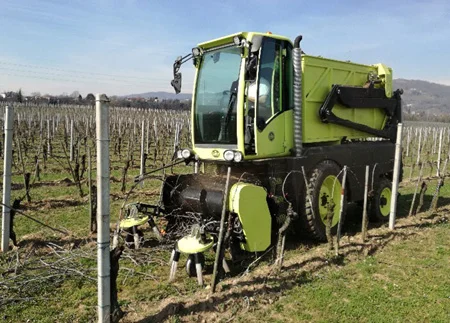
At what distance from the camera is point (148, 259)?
513cm

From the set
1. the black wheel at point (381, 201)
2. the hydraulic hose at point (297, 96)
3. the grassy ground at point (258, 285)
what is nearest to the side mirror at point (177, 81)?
the hydraulic hose at point (297, 96)

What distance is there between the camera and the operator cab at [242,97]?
17.0 feet


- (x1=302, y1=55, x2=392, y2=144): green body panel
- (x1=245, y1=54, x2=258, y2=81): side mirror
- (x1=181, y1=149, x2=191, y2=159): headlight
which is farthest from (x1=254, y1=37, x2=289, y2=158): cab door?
(x1=181, y1=149, x2=191, y2=159): headlight

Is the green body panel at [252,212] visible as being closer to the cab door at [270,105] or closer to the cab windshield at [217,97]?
the cab door at [270,105]

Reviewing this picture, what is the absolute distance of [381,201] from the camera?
779 centimetres

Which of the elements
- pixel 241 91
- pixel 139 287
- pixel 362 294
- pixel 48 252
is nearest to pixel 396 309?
pixel 362 294

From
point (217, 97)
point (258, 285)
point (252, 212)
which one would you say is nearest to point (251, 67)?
point (217, 97)

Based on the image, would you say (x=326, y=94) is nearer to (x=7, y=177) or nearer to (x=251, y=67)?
(x=251, y=67)

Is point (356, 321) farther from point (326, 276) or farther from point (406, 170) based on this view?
point (406, 170)

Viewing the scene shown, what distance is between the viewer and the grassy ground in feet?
12.5

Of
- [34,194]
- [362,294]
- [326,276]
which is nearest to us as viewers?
[362,294]

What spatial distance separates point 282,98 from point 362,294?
2.86 meters

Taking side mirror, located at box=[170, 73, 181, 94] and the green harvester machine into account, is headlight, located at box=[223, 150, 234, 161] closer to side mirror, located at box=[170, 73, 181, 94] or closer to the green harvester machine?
the green harvester machine

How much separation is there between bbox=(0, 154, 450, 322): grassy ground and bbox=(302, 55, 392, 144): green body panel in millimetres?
1810
